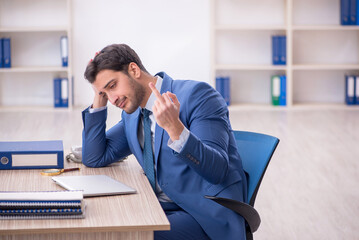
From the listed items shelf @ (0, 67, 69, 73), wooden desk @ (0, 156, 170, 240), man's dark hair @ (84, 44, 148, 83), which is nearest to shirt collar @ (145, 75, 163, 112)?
man's dark hair @ (84, 44, 148, 83)

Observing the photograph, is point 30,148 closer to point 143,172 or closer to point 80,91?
point 143,172

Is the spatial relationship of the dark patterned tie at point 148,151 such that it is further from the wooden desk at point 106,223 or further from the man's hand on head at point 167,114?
the man's hand on head at point 167,114

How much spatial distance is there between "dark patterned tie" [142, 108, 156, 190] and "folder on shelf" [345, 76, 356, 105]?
5413 millimetres

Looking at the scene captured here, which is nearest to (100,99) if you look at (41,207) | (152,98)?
(152,98)

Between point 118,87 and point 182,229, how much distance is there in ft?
1.86

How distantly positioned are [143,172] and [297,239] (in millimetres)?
1291

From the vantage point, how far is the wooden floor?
3.50 metres

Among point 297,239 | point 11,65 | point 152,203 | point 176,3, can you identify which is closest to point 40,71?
point 11,65

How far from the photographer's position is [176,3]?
24.0 ft

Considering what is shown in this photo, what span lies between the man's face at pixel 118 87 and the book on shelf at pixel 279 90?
5203 mm

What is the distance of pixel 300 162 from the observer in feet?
15.8

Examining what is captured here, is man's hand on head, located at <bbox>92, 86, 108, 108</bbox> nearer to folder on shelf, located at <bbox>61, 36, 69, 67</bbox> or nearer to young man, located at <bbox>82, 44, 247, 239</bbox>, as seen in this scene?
young man, located at <bbox>82, 44, 247, 239</bbox>

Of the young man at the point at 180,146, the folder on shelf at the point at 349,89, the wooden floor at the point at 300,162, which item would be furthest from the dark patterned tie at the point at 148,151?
the folder on shelf at the point at 349,89

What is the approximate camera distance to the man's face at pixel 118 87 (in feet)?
7.24
